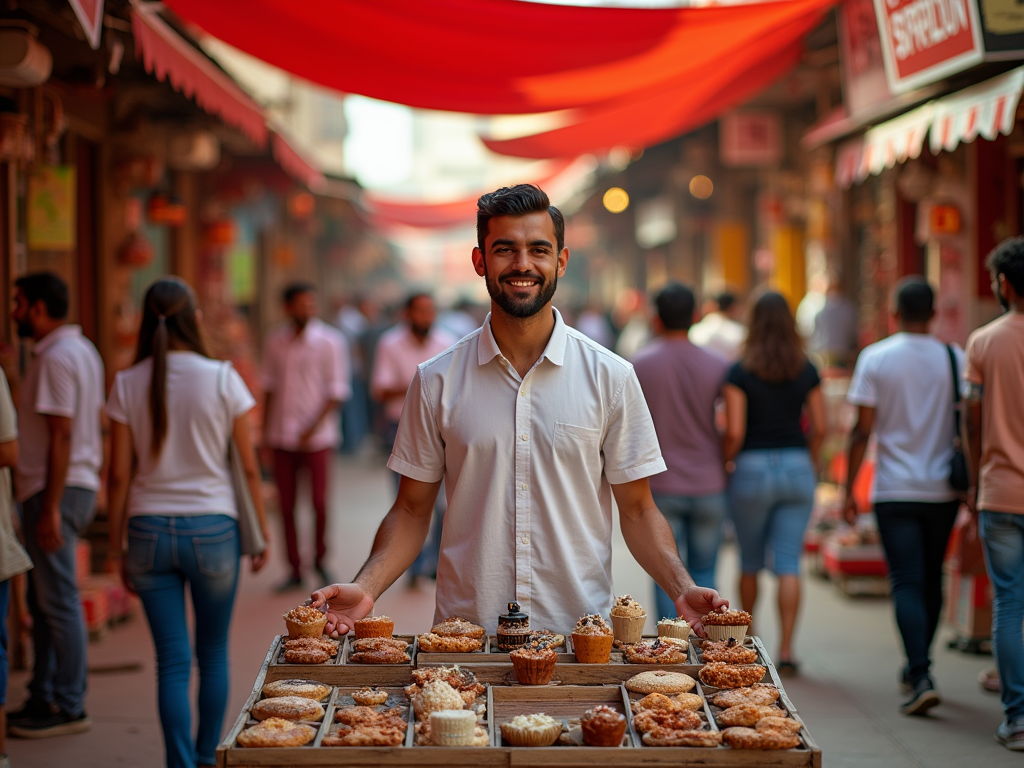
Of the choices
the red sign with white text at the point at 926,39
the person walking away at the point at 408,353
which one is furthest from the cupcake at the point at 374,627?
the person walking away at the point at 408,353

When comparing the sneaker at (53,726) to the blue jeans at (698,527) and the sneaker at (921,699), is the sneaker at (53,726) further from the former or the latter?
the sneaker at (921,699)

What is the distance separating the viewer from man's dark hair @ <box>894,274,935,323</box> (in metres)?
5.75

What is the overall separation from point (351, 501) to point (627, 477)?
9756 mm

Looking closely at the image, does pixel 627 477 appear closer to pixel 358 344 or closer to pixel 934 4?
pixel 934 4

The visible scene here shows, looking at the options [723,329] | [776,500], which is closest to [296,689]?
[776,500]

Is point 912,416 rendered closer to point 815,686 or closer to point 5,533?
point 815,686

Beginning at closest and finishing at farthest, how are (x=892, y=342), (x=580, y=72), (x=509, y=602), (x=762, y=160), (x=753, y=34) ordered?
(x=509, y=602)
(x=892, y=342)
(x=753, y=34)
(x=580, y=72)
(x=762, y=160)

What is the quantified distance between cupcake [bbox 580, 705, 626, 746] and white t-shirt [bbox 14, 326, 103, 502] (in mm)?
3471

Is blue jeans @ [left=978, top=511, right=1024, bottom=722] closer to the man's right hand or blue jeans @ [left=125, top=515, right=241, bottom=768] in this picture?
the man's right hand

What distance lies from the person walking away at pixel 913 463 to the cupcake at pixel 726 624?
9.56 feet

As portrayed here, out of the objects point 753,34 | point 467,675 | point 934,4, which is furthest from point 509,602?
point 753,34

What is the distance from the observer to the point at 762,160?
→ 12.4m

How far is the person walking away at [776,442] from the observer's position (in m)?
6.14

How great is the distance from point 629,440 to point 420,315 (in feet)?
18.4
